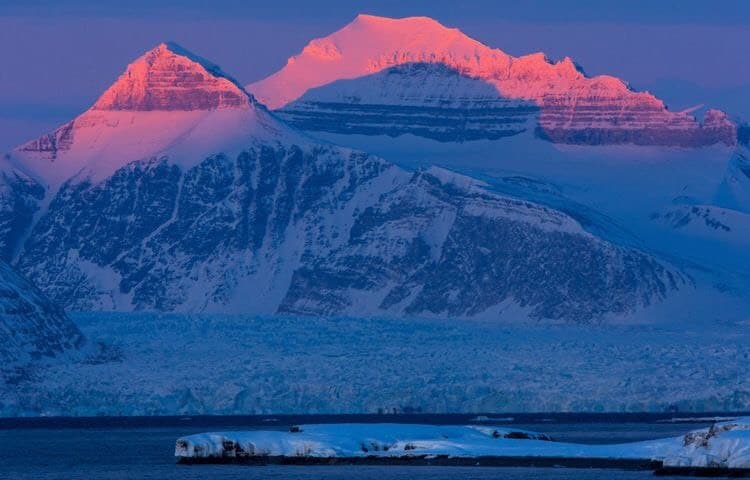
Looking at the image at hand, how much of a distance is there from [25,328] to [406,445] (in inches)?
1883

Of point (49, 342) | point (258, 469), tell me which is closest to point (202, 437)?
point (258, 469)

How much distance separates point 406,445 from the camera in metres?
105

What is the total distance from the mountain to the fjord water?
13.1ft

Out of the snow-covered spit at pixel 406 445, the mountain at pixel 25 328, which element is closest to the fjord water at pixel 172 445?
the snow-covered spit at pixel 406 445

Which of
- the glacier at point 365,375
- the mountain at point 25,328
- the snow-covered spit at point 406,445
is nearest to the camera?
the snow-covered spit at point 406,445

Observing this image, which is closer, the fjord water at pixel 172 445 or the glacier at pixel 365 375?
the fjord water at pixel 172 445

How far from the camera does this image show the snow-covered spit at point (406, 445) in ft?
335

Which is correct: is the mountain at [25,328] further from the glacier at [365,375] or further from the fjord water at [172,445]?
the fjord water at [172,445]

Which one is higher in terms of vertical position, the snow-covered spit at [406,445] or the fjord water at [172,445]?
the snow-covered spit at [406,445]

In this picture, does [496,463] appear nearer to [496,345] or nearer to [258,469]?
[258,469]

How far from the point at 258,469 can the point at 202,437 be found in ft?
23.2

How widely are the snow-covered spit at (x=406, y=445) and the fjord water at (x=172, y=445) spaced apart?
1.48 meters

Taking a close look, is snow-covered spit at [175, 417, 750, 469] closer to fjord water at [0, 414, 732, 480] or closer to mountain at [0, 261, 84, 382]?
fjord water at [0, 414, 732, 480]

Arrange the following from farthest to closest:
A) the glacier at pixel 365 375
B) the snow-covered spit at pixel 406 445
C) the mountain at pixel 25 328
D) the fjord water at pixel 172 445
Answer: the mountain at pixel 25 328, the glacier at pixel 365 375, the snow-covered spit at pixel 406 445, the fjord water at pixel 172 445
